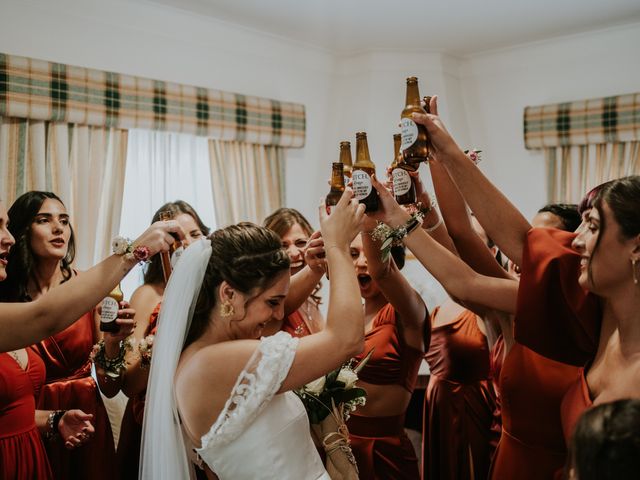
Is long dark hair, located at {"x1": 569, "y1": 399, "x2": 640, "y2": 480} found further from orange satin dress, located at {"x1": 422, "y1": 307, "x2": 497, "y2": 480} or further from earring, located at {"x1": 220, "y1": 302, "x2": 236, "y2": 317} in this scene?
orange satin dress, located at {"x1": 422, "y1": 307, "x2": 497, "y2": 480}

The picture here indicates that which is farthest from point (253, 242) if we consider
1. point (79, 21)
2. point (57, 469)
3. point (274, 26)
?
point (274, 26)

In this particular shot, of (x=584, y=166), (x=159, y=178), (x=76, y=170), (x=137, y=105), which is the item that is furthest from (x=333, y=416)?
(x=584, y=166)

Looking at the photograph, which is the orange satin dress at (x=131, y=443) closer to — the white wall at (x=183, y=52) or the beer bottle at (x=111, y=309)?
the beer bottle at (x=111, y=309)

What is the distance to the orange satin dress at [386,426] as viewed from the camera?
244 cm

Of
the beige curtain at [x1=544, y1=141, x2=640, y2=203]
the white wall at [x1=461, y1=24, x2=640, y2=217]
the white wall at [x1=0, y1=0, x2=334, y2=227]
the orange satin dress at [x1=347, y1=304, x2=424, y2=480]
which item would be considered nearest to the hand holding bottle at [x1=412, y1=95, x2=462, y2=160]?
the orange satin dress at [x1=347, y1=304, x2=424, y2=480]

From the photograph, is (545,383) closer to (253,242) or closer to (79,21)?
(253,242)

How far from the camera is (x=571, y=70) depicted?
5.24m

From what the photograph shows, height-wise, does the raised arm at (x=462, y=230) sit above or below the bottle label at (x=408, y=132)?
below

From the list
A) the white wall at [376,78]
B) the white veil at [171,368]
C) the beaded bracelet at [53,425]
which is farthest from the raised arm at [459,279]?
the white wall at [376,78]

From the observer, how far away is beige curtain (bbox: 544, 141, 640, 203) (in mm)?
4945

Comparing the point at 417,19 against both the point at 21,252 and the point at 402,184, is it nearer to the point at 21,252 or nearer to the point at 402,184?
the point at 402,184

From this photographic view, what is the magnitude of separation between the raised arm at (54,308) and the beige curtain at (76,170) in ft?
7.53

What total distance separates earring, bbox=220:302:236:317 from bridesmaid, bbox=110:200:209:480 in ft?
2.70

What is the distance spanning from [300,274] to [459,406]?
1004 millimetres
